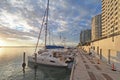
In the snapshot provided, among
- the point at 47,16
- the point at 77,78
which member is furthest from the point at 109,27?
the point at 77,78

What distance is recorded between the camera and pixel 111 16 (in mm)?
127438

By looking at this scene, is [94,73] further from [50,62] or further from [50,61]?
[50,61]

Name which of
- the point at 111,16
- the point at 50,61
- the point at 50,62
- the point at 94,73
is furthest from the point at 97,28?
the point at 94,73

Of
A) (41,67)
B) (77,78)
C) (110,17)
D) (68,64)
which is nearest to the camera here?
(77,78)

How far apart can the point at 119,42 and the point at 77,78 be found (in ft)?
45.2

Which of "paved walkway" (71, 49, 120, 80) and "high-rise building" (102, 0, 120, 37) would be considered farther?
"high-rise building" (102, 0, 120, 37)

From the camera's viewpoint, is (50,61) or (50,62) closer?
(50,62)

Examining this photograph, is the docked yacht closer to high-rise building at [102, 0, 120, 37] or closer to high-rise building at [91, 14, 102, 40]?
high-rise building at [102, 0, 120, 37]

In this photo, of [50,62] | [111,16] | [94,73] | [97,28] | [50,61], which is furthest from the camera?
[97,28]

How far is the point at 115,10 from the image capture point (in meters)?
118

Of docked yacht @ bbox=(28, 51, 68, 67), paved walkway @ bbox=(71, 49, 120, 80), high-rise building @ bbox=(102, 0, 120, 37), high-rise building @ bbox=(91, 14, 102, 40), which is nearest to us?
paved walkway @ bbox=(71, 49, 120, 80)

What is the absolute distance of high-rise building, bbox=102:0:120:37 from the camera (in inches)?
4419

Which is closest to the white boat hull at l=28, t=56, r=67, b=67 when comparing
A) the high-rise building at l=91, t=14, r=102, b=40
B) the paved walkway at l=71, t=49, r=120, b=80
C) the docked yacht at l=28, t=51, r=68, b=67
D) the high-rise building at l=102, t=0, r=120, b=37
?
the docked yacht at l=28, t=51, r=68, b=67

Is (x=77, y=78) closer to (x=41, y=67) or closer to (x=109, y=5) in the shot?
(x=41, y=67)
